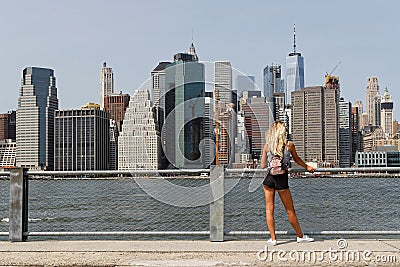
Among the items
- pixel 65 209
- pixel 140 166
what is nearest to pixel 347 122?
pixel 65 209

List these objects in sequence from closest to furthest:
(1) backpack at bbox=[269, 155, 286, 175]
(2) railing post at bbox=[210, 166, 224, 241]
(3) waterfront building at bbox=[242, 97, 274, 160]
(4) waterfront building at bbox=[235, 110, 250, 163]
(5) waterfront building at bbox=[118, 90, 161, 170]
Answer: (1) backpack at bbox=[269, 155, 286, 175] < (2) railing post at bbox=[210, 166, 224, 241] < (3) waterfront building at bbox=[242, 97, 274, 160] < (4) waterfront building at bbox=[235, 110, 250, 163] < (5) waterfront building at bbox=[118, 90, 161, 170]

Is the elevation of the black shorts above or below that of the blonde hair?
below

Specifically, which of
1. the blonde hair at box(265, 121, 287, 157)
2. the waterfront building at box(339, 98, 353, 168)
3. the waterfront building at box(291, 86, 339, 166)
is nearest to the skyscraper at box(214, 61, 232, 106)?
the blonde hair at box(265, 121, 287, 157)

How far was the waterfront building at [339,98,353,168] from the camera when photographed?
488 ft

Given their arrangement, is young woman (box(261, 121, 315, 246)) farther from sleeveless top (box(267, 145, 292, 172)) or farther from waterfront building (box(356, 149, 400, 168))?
waterfront building (box(356, 149, 400, 168))

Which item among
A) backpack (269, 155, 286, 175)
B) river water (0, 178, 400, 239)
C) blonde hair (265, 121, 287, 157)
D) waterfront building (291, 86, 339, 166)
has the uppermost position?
waterfront building (291, 86, 339, 166)

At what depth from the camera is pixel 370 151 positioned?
15600cm

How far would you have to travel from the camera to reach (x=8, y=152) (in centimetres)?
15425

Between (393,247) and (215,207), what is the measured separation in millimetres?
2502

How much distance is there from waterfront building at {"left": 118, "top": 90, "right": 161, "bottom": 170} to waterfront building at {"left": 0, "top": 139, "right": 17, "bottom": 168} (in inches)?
5426

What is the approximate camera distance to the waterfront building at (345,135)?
488ft

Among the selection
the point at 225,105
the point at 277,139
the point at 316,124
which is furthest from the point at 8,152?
the point at 277,139

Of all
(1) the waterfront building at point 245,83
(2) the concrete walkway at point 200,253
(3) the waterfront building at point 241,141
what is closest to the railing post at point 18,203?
(2) the concrete walkway at point 200,253

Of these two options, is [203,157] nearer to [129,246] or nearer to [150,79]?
[150,79]
